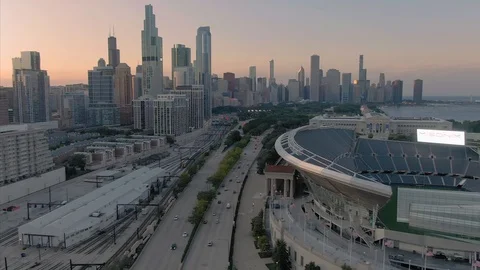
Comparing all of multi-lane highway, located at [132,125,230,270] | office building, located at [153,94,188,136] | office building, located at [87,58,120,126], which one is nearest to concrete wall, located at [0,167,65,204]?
multi-lane highway, located at [132,125,230,270]

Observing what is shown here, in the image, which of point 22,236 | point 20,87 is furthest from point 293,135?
point 20,87

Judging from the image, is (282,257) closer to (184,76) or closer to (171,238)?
(171,238)

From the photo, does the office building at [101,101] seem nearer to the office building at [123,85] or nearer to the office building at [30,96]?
the office building at [123,85]

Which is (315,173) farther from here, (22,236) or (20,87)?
(20,87)

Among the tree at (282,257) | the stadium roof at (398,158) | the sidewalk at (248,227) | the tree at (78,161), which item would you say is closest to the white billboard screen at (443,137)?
the stadium roof at (398,158)

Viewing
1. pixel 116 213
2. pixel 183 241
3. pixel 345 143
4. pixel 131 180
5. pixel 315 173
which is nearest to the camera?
pixel 315 173

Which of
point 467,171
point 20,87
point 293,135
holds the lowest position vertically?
point 467,171
